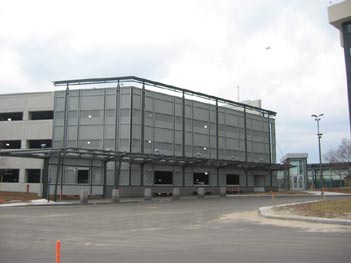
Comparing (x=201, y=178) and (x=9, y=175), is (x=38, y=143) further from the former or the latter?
(x=201, y=178)

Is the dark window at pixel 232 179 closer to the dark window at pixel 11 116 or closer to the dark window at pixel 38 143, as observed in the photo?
the dark window at pixel 38 143

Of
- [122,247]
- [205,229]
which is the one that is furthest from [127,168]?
[122,247]

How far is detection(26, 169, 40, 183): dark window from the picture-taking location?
50688 millimetres

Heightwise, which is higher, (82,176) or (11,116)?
(11,116)

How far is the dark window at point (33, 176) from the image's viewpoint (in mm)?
50688

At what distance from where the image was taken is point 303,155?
3140 inches

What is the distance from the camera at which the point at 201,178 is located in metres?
55.8

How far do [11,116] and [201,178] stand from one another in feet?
79.0

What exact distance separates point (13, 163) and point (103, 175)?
12474mm

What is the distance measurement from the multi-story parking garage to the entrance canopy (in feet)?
0.40

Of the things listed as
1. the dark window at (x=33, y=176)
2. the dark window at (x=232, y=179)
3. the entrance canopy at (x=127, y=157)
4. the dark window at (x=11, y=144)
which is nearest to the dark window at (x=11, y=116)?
the dark window at (x=11, y=144)

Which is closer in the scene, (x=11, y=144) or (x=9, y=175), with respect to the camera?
(x=9, y=175)

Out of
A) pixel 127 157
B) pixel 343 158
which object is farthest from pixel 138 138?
pixel 343 158

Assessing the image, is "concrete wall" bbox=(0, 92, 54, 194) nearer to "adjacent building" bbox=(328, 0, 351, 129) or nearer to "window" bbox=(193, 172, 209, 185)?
"window" bbox=(193, 172, 209, 185)
